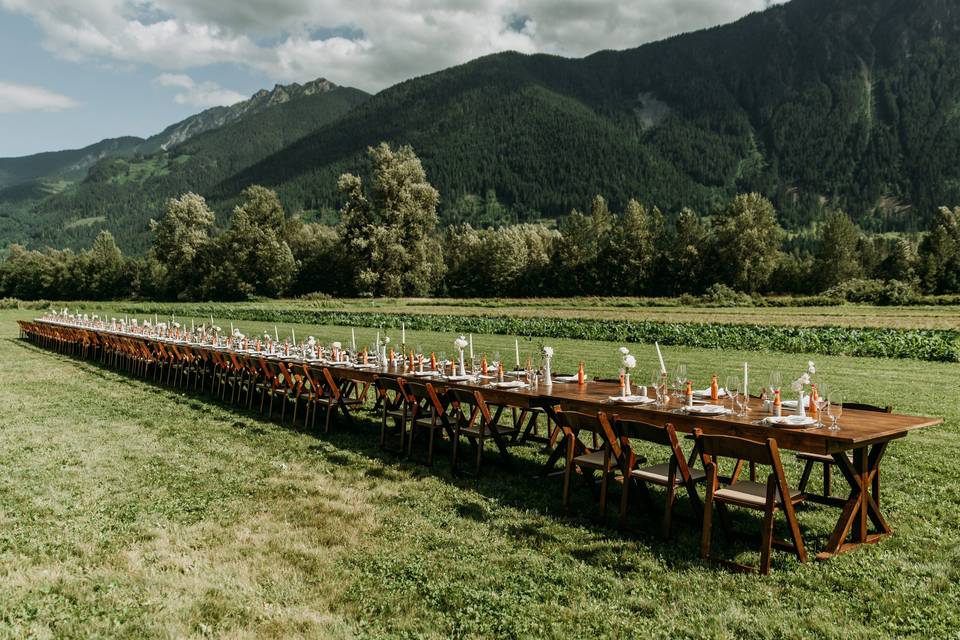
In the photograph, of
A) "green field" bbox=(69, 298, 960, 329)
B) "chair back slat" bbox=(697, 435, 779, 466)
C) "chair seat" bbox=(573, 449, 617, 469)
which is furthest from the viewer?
"green field" bbox=(69, 298, 960, 329)

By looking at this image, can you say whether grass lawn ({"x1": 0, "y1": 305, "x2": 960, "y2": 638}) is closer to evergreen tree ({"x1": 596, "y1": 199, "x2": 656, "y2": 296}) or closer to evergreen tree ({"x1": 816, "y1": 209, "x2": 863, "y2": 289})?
evergreen tree ({"x1": 596, "y1": 199, "x2": 656, "y2": 296})

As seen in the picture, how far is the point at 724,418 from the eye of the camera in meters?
5.77

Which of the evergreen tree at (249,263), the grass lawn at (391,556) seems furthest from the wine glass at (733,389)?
the evergreen tree at (249,263)

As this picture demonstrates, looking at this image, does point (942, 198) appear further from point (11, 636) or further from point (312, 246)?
point (11, 636)

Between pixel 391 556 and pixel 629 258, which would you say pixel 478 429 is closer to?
pixel 391 556

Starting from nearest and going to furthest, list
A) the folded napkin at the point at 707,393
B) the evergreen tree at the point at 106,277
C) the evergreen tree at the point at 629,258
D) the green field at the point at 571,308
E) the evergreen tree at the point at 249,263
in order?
the folded napkin at the point at 707,393 < the green field at the point at 571,308 < the evergreen tree at the point at 249,263 < the evergreen tree at the point at 629,258 < the evergreen tree at the point at 106,277

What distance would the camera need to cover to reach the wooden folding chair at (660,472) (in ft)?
17.7

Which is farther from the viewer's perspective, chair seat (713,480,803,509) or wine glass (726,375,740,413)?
wine glass (726,375,740,413)

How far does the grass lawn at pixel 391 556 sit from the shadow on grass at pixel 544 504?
0.11 feet

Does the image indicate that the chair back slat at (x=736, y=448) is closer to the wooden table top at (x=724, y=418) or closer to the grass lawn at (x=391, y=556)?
the wooden table top at (x=724, y=418)

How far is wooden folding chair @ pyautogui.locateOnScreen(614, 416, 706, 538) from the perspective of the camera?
5383 mm

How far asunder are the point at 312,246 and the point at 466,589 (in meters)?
69.7

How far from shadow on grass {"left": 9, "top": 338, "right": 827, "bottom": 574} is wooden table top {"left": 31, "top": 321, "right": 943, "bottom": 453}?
788mm

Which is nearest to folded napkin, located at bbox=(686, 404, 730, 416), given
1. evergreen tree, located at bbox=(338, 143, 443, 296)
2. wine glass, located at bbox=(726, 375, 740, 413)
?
wine glass, located at bbox=(726, 375, 740, 413)
